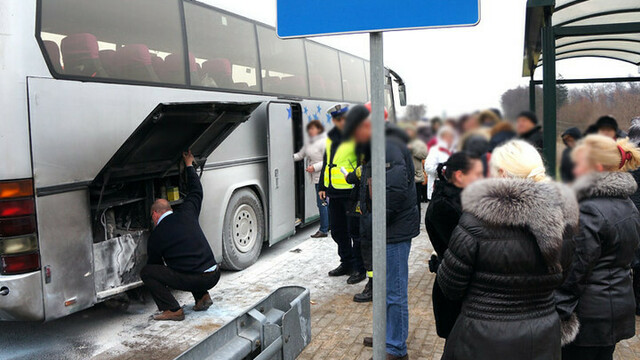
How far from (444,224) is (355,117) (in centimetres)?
85

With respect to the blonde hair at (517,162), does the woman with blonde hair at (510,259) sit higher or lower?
lower

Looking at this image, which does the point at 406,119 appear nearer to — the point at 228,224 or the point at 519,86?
the point at 519,86

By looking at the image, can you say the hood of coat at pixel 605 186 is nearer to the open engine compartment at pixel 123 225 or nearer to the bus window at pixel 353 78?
the open engine compartment at pixel 123 225

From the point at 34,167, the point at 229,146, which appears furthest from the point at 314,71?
the point at 34,167

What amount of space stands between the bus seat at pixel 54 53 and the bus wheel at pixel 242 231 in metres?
2.92

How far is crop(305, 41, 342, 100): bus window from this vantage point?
8844 mm

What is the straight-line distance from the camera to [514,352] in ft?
7.75

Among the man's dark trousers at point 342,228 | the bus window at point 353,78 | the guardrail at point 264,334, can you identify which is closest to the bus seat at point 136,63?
the man's dark trousers at point 342,228

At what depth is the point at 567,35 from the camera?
195 inches

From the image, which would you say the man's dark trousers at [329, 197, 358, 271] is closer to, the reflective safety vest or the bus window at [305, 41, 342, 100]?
the reflective safety vest

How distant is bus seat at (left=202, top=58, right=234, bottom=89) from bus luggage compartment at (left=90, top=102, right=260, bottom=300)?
35.9 inches

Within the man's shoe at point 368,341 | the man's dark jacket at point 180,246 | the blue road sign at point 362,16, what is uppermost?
the blue road sign at point 362,16

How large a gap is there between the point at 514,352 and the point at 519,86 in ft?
4.02

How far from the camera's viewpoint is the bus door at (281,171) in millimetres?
7365
